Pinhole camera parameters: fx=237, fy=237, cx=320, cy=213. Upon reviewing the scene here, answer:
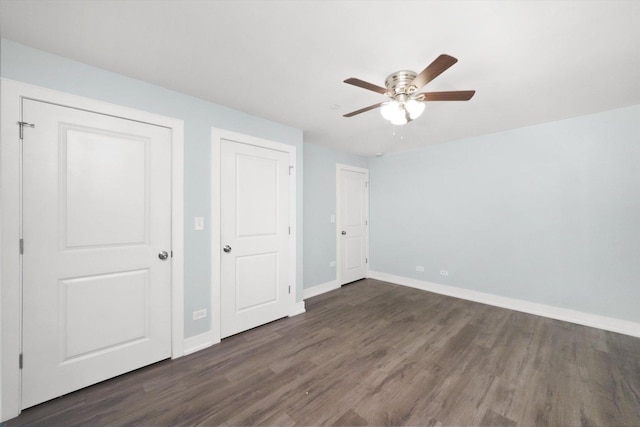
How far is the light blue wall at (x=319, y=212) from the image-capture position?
3.91 meters

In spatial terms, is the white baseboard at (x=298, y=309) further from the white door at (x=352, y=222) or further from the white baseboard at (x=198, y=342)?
the white door at (x=352, y=222)

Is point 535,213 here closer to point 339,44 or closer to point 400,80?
point 400,80

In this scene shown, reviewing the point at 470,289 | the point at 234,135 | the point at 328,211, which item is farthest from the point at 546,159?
the point at 234,135

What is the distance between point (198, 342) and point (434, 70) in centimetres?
305

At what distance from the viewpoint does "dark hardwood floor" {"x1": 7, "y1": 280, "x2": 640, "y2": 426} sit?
5.24 ft

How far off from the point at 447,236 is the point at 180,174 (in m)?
3.97

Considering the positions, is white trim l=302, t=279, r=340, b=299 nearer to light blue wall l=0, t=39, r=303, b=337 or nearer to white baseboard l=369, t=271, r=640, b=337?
white baseboard l=369, t=271, r=640, b=337

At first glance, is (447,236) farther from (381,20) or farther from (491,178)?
(381,20)

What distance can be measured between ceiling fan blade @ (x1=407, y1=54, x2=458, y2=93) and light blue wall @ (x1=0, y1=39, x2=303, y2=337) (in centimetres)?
181

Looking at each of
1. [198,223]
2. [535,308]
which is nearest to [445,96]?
[198,223]

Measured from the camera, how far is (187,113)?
2.33m

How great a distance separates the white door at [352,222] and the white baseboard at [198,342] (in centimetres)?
248

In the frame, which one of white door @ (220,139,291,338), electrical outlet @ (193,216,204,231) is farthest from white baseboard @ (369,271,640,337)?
electrical outlet @ (193,216,204,231)

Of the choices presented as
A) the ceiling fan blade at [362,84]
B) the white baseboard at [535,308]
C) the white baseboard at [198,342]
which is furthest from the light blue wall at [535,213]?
the white baseboard at [198,342]
